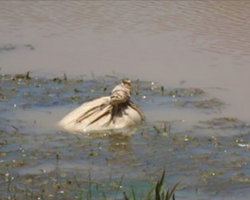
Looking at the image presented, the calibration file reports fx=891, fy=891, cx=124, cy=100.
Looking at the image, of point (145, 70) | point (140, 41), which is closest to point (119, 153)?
point (145, 70)

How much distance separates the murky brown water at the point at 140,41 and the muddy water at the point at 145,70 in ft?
0.04

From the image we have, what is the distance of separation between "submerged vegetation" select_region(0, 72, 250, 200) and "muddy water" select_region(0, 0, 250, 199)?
1cm

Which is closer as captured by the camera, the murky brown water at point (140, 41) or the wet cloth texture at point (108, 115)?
the wet cloth texture at point (108, 115)

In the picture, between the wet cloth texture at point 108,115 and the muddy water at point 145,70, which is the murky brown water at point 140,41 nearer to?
the muddy water at point 145,70

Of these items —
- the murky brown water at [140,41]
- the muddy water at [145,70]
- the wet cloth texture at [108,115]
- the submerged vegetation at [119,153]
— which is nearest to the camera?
the submerged vegetation at [119,153]

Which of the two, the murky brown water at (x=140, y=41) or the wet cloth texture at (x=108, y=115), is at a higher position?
the wet cloth texture at (x=108, y=115)

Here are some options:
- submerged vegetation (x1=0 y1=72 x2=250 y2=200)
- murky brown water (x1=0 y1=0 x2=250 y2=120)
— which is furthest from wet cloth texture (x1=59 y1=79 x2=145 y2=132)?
murky brown water (x1=0 y1=0 x2=250 y2=120)

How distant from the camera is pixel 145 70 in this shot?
32.5 ft

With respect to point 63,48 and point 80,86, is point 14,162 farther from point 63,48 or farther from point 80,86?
point 63,48

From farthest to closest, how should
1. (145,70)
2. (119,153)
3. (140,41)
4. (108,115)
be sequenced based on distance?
(140,41)
(145,70)
(108,115)
(119,153)

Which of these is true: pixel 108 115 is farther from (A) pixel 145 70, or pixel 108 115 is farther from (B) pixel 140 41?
(B) pixel 140 41

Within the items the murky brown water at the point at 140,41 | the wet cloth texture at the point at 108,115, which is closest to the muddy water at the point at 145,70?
the murky brown water at the point at 140,41

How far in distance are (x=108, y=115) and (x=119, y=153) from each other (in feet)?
2.74

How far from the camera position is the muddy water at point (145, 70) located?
21.5 feet
